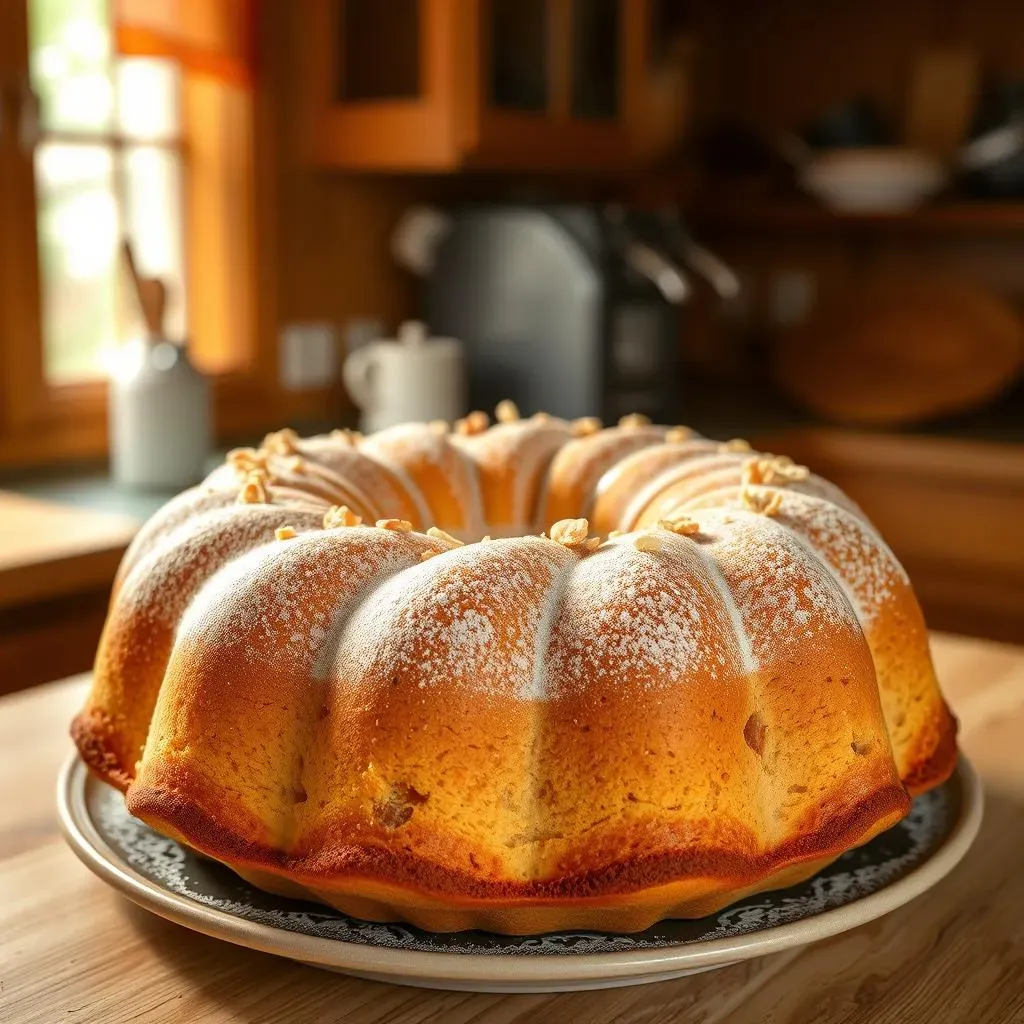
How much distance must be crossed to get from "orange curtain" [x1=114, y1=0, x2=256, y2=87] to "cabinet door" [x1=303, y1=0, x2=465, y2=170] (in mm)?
147

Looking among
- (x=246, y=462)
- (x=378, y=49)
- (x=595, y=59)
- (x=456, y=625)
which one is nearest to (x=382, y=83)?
(x=378, y=49)

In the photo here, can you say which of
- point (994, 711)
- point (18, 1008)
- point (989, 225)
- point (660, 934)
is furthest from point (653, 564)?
point (989, 225)

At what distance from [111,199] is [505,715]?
209 centimetres

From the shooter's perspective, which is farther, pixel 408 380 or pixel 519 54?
pixel 519 54

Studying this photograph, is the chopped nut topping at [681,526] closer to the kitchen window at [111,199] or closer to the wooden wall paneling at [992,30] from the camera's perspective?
the kitchen window at [111,199]

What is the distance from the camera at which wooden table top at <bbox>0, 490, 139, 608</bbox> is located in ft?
5.24

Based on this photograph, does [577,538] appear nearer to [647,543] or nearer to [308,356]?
[647,543]

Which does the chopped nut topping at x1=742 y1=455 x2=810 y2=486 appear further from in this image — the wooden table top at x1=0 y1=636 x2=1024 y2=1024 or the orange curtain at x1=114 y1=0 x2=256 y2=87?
the orange curtain at x1=114 y1=0 x2=256 y2=87

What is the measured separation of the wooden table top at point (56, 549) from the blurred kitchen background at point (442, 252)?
2cm

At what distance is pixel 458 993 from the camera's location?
0.58 m

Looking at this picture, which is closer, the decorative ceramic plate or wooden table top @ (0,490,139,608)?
the decorative ceramic plate

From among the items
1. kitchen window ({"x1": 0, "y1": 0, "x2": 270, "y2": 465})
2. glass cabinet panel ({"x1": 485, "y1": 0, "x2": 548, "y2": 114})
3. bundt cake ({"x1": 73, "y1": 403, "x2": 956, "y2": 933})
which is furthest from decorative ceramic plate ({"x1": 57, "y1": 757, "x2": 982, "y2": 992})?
glass cabinet panel ({"x1": 485, "y1": 0, "x2": 548, "y2": 114})

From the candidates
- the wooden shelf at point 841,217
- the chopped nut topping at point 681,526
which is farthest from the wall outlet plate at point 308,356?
the chopped nut topping at point 681,526

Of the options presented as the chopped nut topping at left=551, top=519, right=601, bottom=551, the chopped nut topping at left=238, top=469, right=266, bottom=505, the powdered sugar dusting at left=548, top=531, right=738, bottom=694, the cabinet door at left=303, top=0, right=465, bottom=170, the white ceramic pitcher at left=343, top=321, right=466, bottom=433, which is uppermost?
the cabinet door at left=303, top=0, right=465, bottom=170
